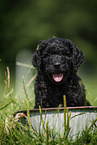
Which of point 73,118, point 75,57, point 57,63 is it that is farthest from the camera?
point 75,57

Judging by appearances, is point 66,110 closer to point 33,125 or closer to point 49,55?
point 33,125

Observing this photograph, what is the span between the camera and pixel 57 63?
97.5 inches

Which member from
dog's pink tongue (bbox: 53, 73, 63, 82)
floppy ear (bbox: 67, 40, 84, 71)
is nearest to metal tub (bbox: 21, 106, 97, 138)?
dog's pink tongue (bbox: 53, 73, 63, 82)

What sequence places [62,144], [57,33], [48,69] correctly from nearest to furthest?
[62,144]
[48,69]
[57,33]

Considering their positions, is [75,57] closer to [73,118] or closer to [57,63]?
[57,63]

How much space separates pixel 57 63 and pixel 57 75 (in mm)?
153

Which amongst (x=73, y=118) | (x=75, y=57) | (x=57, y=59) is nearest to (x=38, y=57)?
(x=57, y=59)

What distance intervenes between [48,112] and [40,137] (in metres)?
0.19

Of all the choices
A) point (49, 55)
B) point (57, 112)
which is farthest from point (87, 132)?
point (49, 55)

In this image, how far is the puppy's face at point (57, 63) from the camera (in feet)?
8.21

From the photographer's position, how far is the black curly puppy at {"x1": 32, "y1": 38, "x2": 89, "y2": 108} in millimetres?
2566

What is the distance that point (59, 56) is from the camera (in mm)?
2570

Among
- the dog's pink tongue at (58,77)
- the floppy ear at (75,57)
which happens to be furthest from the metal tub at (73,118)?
the floppy ear at (75,57)

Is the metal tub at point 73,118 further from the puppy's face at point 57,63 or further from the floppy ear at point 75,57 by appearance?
the floppy ear at point 75,57
